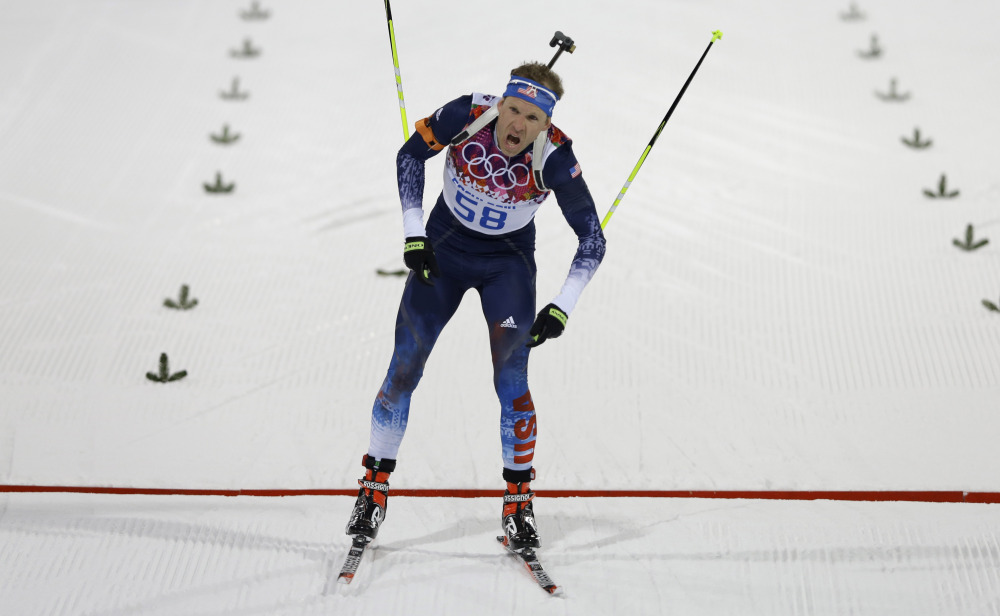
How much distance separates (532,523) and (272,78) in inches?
196

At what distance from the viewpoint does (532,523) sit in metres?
3.66

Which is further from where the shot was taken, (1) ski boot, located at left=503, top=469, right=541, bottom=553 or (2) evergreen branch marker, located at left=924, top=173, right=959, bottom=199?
(2) evergreen branch marker, located at left=924, top=173, right=959, bottom=199

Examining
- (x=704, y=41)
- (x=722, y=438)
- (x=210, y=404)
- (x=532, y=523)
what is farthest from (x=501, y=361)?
(x=704, y=41)

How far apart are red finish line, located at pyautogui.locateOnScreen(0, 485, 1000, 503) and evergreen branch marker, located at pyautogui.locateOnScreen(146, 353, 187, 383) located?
0.77m

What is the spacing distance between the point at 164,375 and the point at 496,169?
2.09m

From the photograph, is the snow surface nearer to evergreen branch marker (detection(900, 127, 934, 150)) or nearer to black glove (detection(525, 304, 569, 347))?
evergreen branch marker (detection(900, 127, 934, 150))

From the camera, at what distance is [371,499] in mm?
3645

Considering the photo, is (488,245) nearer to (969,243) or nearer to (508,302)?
(508,302)

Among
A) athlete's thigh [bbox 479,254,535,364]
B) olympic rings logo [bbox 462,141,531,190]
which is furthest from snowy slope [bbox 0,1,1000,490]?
olympic rings logo [bbox 462,141,531,190]

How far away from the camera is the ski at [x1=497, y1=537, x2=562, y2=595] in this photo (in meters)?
3.49

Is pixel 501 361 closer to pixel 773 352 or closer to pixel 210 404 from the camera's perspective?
pixel 210 404

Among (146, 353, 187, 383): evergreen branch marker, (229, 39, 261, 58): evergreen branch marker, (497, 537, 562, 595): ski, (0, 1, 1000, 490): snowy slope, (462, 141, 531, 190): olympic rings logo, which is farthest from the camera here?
(229, 39, 261, 58): evergreen branch marker

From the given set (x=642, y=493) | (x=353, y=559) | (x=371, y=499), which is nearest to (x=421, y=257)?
(x=371, y=499)

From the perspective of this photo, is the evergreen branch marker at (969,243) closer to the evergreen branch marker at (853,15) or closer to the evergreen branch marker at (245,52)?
the evergreen branch marker at (853,15)
